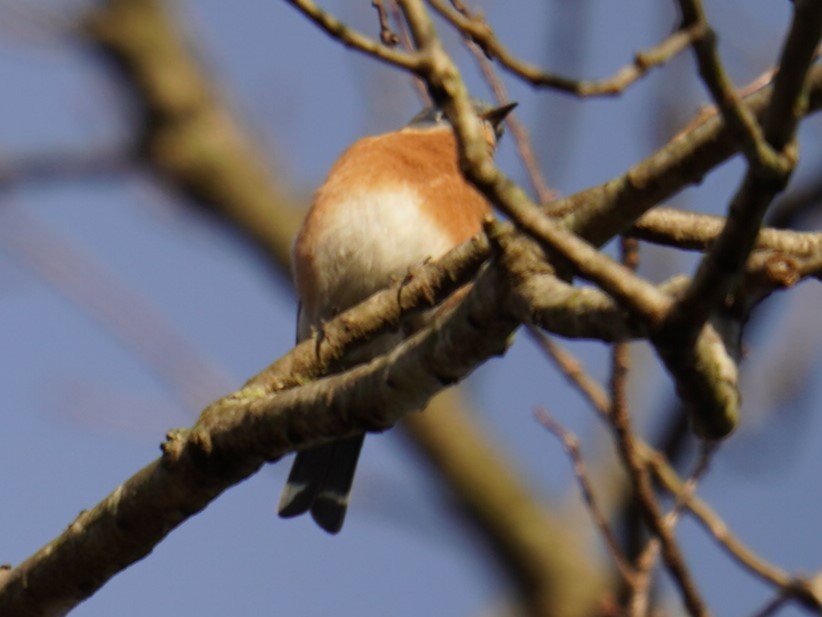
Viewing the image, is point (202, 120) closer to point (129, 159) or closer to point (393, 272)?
point (129, 159)

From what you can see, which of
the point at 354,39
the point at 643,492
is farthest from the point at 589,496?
the point at 354,39

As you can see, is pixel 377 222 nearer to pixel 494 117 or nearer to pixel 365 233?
pixel 365 233

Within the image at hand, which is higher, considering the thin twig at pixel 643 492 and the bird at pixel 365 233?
the bird at pixel 365 233

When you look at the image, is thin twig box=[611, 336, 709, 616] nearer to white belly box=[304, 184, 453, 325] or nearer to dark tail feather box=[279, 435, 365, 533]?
white belly box=[304, 184, 453, 325]

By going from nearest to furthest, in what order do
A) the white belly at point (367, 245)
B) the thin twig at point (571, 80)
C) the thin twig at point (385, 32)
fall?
the thin twig at point (571, 80), the thin twig at point (385, 32), the white belly at point (367, 245)

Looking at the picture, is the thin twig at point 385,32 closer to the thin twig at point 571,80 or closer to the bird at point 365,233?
the thin twig at point 571,80

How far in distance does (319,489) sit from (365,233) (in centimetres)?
94

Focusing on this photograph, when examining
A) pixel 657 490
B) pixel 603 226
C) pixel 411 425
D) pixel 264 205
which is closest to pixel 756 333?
pixel 657 490

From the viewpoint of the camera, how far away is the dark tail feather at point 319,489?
15.9ft

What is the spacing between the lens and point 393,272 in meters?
4.46

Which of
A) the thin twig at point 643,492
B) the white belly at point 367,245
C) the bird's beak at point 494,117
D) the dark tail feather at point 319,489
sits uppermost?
the bird's beak at point 494,117

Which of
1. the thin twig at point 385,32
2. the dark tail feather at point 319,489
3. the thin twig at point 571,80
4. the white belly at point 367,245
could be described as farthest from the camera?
the dark tail feather at point 319,489

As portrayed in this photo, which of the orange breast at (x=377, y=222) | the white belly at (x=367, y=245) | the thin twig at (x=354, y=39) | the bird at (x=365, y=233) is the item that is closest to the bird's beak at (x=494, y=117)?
the bird at (x=365, y=233)

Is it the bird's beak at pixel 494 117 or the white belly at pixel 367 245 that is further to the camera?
the bird's beak at pixel 494 117
